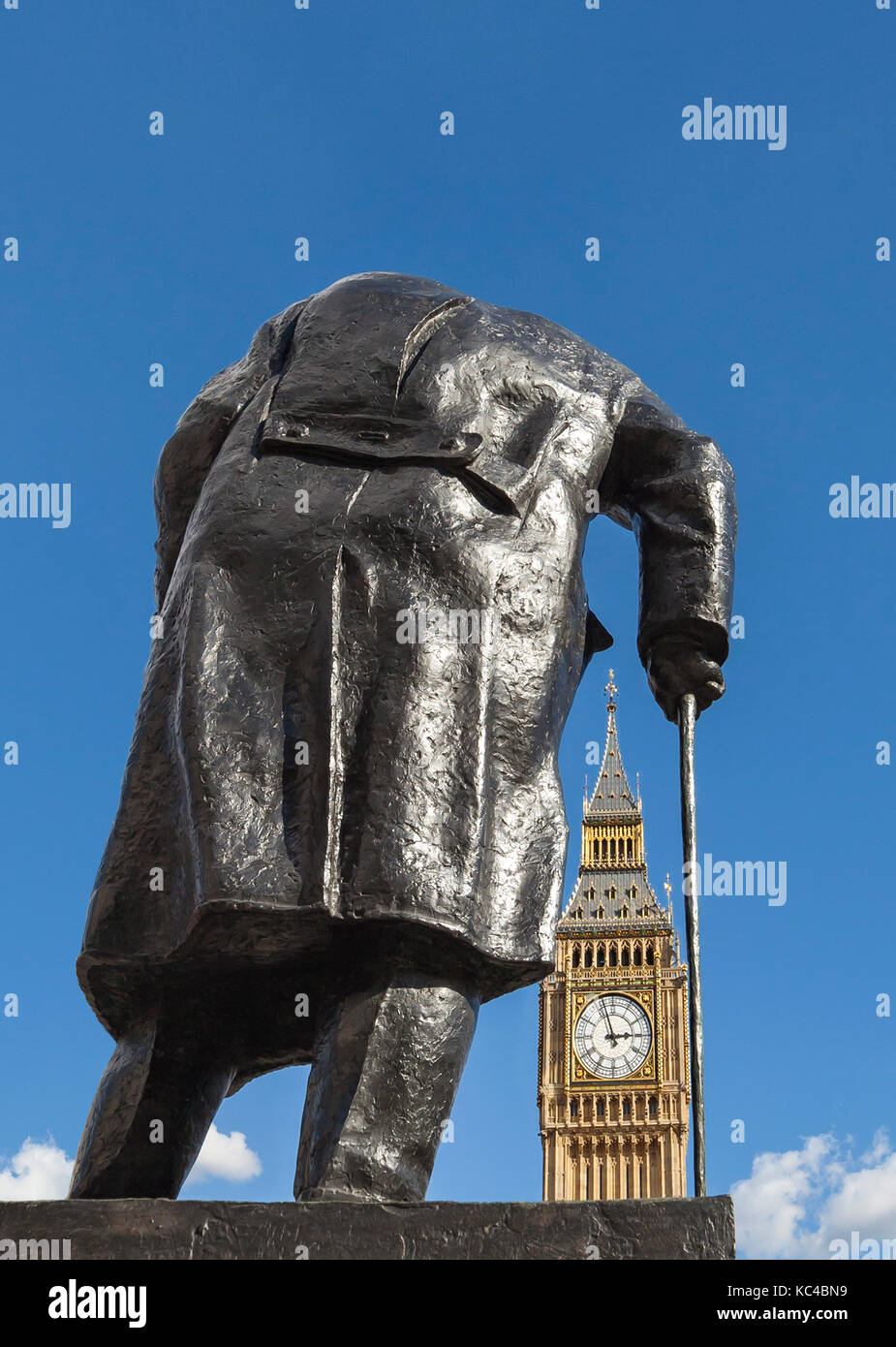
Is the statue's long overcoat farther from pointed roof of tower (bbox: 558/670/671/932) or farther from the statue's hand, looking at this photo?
pointed roof of tower (bbox: 558/670/671/932)

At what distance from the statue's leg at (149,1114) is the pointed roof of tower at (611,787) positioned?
263 feet

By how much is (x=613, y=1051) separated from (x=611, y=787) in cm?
1479

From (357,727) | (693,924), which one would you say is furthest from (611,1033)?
(357,727)

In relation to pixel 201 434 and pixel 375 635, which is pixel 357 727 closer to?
pixel 375 635

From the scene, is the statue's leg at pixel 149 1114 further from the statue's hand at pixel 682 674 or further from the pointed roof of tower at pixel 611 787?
the pointed roof of tower at pixel 611 787

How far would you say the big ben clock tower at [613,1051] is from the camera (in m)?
76.2

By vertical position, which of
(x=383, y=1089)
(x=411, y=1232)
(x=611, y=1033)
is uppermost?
(x=611, y=1033)

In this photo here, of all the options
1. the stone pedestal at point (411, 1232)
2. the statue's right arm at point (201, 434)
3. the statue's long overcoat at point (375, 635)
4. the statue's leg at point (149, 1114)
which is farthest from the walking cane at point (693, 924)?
the statue's right arm at point (201, 434)

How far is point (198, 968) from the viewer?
368 centimetres

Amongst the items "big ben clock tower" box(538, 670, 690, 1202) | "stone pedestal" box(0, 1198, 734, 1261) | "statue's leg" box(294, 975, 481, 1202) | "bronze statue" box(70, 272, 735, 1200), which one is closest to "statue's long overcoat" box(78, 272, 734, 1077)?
"bronze statue" box(70, 272, 735, 1200)

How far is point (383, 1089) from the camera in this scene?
338cm
